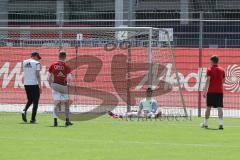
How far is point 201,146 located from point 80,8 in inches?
1266

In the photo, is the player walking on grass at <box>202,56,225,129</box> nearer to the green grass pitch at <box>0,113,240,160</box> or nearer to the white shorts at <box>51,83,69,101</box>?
the green grass pitch at <box>0,113,240,160</box>

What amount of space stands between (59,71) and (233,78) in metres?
8.24

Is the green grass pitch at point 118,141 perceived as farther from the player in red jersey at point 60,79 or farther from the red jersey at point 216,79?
the red jersey at point 216,79

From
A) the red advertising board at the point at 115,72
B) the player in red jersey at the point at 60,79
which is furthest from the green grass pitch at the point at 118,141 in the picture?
the red advertising board at the point at 115,72

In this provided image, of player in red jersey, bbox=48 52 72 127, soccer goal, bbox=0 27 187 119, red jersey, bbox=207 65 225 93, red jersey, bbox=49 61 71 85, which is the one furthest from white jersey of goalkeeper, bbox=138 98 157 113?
red jersey, bbox=49 61 71 85

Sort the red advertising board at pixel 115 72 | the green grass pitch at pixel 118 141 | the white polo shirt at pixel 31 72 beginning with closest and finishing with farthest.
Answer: the green grass pitch at pixel 118 141, the white polo shirt at pixel 31 72, the red advertising board at pixel 115 72

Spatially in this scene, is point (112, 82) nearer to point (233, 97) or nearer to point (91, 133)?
point (233, 97)

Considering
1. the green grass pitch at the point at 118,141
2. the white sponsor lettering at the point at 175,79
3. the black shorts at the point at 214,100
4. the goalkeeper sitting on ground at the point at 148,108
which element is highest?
the white sponsor lettering at the point at 175,79

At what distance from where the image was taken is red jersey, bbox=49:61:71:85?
2005cm

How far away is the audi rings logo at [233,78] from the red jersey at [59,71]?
788cm

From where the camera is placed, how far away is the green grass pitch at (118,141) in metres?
13.4

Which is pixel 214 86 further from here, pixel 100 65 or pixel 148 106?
pixel 100 65

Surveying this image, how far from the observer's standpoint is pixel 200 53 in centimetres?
2538

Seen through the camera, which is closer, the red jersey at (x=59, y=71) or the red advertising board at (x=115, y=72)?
the red jersey at (x=59, y=71)
